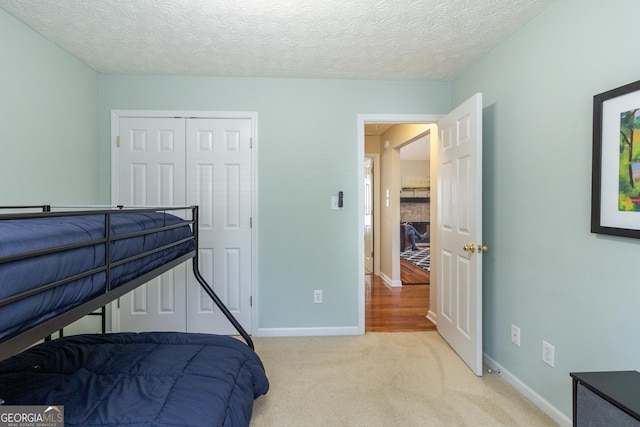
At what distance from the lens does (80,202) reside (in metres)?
2.58

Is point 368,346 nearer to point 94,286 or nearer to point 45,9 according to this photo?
point 94,286

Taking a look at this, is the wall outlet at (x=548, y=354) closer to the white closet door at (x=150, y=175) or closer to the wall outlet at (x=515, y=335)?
the wall outlet at (x=515, y=335)

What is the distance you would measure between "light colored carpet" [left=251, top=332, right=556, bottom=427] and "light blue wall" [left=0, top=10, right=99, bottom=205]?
6.49 ft

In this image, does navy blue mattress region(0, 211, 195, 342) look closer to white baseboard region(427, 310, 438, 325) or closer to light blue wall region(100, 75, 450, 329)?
light blue wall region(100, 75, 450, 329)

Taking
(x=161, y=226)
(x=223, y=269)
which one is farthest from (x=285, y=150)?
(x=161, y=226)

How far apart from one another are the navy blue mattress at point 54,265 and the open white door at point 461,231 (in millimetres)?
2052

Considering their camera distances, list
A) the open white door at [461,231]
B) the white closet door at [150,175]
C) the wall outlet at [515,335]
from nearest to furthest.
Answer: the wall outlet at [515,335]
the open white door at [461,231]
the white closet door at [150,175]

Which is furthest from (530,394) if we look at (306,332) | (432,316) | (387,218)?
(387,218)

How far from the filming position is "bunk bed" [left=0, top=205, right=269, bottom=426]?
85cm

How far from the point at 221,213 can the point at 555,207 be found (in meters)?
2.46

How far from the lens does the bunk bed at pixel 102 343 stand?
0.85 m

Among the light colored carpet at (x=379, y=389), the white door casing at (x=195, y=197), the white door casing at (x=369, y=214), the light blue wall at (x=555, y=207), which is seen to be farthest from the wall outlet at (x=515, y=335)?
the white door casing at (x=369, y=214)

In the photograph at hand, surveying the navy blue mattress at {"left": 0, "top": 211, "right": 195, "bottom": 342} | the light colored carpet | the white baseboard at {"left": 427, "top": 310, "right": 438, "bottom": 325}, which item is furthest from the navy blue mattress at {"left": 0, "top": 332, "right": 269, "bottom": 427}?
the white baseboard at {"left": 427, "top": 310, "right": 438, "bottom": 325}

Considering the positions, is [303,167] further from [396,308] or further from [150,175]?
[396,308]
